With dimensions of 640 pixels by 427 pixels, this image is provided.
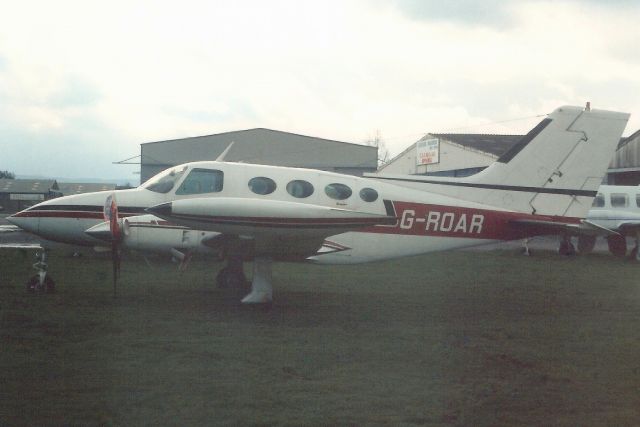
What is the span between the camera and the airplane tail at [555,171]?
13094 mm

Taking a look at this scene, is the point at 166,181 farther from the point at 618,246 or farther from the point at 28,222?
the point at 618,246

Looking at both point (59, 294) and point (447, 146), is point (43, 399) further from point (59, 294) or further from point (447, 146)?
point (447, 146)

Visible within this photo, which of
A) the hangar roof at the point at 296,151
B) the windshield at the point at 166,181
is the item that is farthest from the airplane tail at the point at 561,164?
the hangar roof at the point at 296,151

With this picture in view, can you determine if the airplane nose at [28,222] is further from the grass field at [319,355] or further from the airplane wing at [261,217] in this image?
the airplane wing at [261,217]

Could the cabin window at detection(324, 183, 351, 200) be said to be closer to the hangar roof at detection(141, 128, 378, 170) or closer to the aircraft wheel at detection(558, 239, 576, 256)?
the aircraft wheel at detection(558, 239, 576, 256)

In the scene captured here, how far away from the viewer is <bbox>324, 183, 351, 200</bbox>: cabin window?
12148 millimetres

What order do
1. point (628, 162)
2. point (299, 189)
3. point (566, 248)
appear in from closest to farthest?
point (299, 189), point (566, 248), point (628, 162)

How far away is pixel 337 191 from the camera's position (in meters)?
12.2

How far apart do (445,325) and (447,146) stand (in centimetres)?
3744


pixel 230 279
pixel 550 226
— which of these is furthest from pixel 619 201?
pixel 230 279

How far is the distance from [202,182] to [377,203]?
311 cm

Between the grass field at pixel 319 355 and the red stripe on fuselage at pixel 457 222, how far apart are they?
1.30 m

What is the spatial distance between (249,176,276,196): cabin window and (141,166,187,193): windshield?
1.28m

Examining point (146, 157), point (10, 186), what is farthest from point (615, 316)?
point (10, 186)
